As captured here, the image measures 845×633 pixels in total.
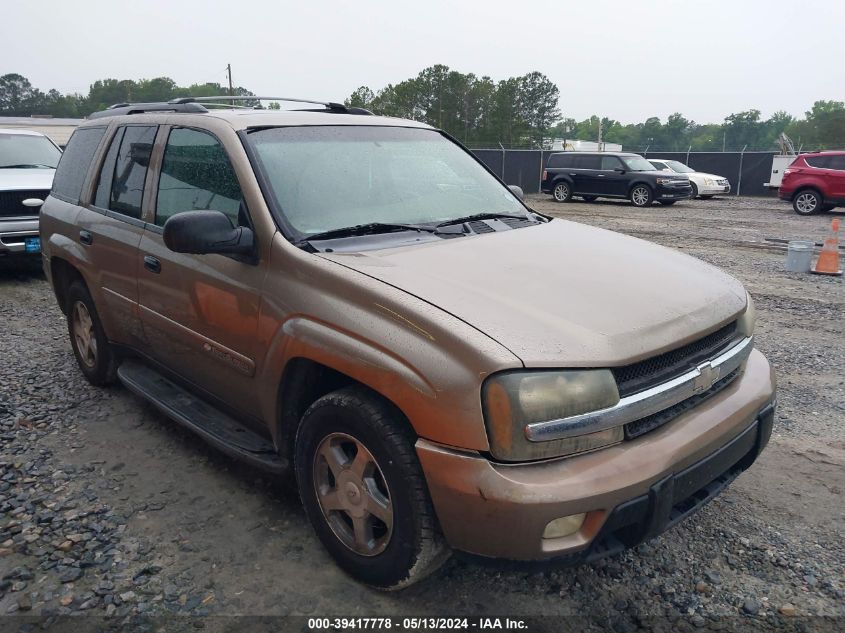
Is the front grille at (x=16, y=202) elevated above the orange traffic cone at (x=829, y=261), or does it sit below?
above

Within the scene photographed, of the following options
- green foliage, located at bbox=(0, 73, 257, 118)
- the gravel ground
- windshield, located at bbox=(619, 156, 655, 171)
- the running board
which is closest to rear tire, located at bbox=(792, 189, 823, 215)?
windshield, located at bbox=(619, 156, 655, 171)

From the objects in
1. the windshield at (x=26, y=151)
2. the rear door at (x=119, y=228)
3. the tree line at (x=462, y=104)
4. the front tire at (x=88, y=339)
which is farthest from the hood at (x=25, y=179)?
the tree line at (x=462, y=104)

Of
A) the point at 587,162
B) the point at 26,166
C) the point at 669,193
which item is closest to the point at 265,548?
the point at 26,166

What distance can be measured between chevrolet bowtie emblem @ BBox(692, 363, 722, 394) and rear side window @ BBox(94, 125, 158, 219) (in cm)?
294

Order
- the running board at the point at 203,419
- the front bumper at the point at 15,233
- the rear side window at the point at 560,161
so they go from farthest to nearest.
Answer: the rear side window at the point at 560,161
the front bumper at the point at 15,233
the running board at the point at 203,419

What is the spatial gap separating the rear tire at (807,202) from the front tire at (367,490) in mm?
18441

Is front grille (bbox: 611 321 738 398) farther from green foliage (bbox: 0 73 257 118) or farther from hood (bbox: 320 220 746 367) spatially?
green foliage (bbox: 0 73 257 118)

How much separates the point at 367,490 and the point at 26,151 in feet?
30.7

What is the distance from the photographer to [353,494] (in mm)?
2506

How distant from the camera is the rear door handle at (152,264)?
11.3 feet

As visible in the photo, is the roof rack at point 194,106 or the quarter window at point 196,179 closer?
the quarter window at point 196,179

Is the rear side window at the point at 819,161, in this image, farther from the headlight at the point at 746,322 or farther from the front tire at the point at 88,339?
the front tire at the point at 88,339

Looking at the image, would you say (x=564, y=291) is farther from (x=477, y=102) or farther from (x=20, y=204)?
(x=477, y=102)

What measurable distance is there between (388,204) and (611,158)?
19.6 m
